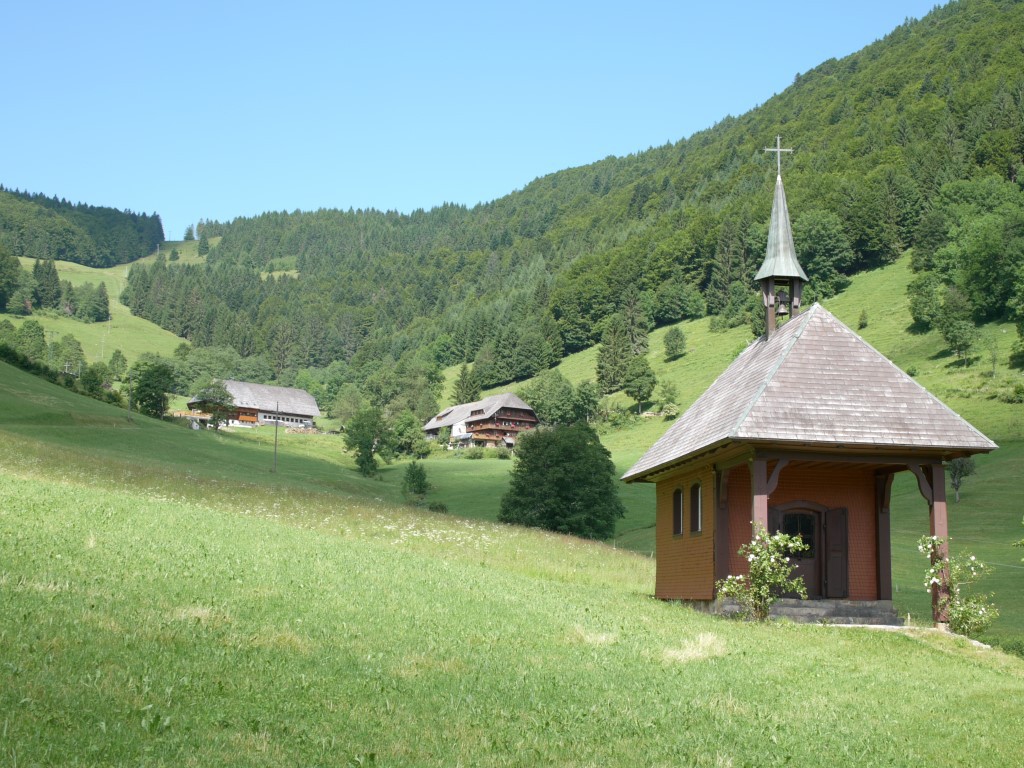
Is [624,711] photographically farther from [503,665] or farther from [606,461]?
[606,461]

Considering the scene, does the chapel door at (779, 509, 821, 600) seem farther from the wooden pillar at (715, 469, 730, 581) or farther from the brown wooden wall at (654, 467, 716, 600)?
the brown wooden wall at (654, 467, 716, 600)

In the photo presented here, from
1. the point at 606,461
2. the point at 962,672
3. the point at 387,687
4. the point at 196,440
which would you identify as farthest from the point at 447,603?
the point at 196,440

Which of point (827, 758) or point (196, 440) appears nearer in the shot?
point (827, 758)

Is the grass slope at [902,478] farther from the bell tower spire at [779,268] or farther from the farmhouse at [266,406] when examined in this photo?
the farmhouse at [266,406]

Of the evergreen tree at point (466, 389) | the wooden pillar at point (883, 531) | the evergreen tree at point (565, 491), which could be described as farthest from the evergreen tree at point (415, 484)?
the evergreen tree at point (466, 389)

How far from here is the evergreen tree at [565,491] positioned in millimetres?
64750

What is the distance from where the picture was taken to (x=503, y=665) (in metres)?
13.5

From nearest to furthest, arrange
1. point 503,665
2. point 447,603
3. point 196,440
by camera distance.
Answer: point 503,665 < point 447,603 < point 196,440

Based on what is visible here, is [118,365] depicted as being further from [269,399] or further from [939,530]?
[939,530]

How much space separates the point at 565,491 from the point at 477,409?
Result: 8679 cm

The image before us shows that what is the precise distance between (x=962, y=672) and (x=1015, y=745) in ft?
19.2

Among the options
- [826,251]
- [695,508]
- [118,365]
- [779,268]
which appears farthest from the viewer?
[118,365]

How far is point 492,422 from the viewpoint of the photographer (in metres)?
146

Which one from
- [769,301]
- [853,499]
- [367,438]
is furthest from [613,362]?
[853,499]
